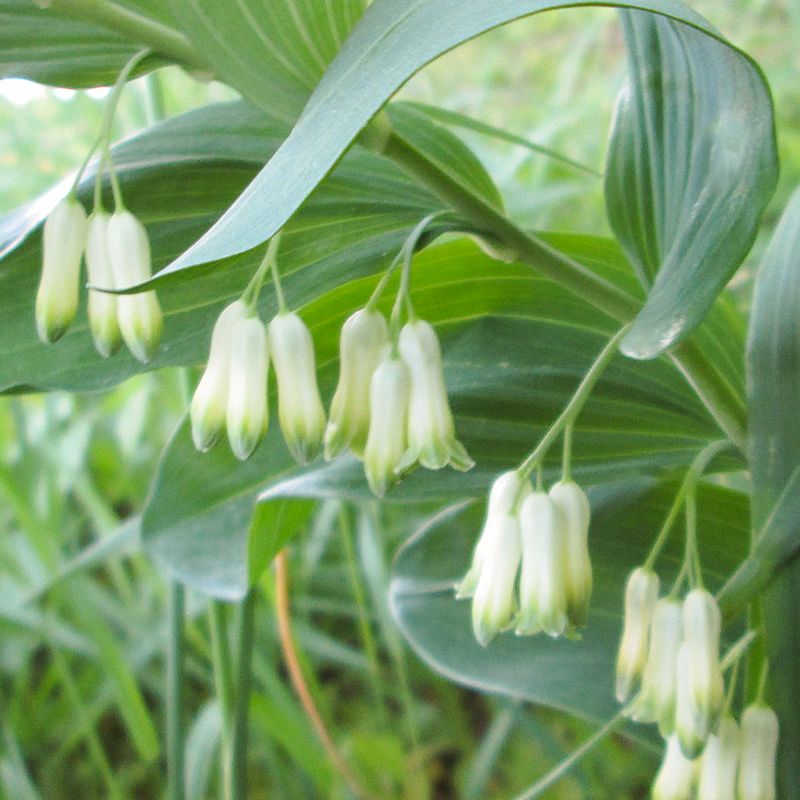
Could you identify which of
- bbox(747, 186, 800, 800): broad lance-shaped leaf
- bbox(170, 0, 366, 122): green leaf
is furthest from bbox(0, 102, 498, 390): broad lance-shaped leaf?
bbox(747, 186, 800, 800): broad lance-shaped leaf

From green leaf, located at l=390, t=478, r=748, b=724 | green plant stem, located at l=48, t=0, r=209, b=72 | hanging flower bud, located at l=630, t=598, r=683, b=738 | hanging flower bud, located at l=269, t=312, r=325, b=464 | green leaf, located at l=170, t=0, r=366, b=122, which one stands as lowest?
green leaf, located at l=390, t=478, r=748, b=724

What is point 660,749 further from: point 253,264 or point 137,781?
point 137,781

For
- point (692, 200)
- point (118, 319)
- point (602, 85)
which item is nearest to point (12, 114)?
point (602, 85)

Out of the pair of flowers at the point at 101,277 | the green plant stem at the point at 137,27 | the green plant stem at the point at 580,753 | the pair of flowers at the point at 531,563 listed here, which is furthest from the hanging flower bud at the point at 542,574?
the green plant stem at the point at 137,27

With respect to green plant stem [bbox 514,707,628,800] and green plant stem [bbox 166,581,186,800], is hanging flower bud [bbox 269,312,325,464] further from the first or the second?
green plant stem [bbox 166,581,186,800]

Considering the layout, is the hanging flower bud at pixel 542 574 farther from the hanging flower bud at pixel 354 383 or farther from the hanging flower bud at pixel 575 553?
the hanging flower bud at pixel 354 383
